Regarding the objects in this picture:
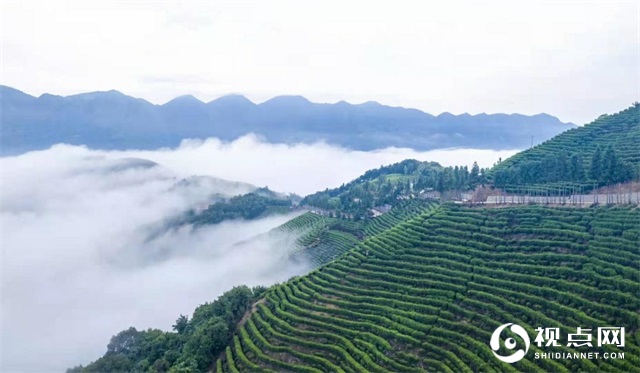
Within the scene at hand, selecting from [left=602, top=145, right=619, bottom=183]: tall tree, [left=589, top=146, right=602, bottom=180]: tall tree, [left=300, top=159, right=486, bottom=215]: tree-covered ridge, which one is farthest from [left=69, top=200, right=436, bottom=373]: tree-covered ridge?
[left=602, top=145, right=619, bottom=183]: tall tree

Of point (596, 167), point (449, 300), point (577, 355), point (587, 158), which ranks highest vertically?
point (587, 158)

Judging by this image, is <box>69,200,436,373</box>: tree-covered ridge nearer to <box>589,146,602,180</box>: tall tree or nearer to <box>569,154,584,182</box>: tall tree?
<box>569,154,584,182</box>: tall tree

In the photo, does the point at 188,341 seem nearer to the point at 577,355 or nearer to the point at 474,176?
the point at 577,355

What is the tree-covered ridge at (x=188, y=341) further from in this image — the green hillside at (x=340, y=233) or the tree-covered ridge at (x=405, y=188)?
the tree-covered ridge at (x=405, y=188)

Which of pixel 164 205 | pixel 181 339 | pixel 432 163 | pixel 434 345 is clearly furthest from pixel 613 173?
pixel 164 205

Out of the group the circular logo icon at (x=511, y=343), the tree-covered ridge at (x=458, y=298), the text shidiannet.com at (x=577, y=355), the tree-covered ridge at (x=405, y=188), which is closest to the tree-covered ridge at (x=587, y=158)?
the tree-covered ridge at (x=405, y=188)

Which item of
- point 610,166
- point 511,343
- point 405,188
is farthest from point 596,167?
point 405,188
